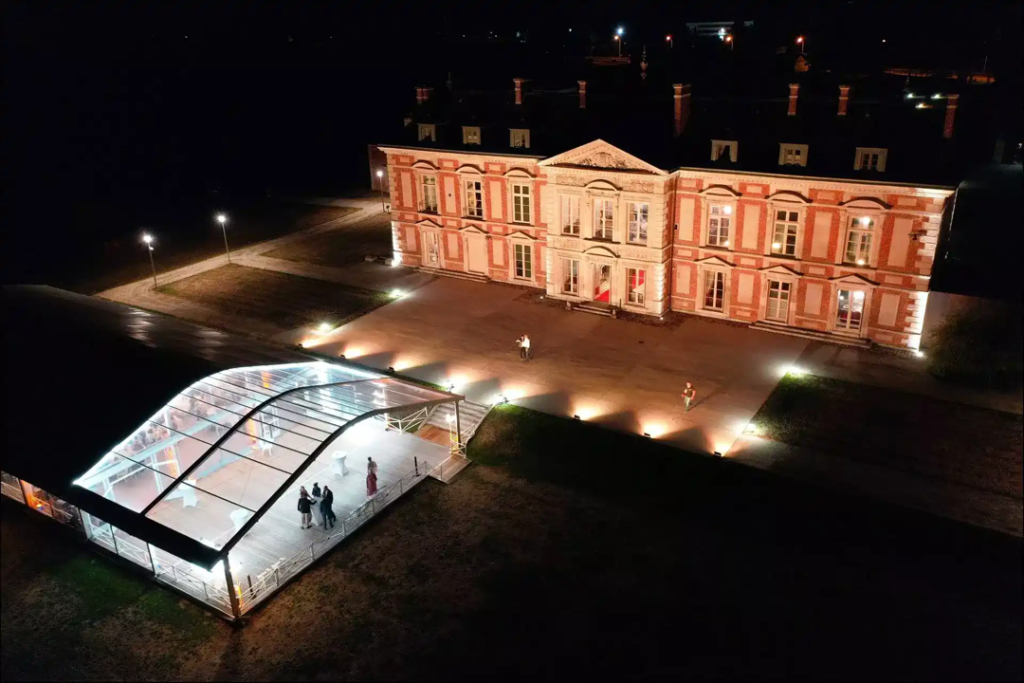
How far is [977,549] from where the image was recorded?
21.6m

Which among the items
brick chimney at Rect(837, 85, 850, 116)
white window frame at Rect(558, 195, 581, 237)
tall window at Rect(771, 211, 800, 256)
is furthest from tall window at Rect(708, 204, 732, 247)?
brick chimney at Rect(837, 85, 850, 116)

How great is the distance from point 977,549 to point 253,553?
→ 21458mm

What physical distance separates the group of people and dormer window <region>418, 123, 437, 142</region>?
86.5 feet

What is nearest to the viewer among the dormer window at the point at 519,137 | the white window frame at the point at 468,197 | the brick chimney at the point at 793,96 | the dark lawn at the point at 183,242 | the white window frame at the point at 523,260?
the brick chimney at the point at 793,96

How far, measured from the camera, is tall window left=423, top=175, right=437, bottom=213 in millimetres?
44875

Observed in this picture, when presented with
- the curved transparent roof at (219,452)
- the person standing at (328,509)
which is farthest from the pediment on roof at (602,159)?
the person standing at (328,509)

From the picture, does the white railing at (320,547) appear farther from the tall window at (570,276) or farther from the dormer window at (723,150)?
the dormer window at (723,150)

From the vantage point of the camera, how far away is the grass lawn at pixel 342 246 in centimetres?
5044

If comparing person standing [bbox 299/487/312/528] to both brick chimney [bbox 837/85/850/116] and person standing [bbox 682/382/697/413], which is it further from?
brick chimney [bbox 837/85/850/116]

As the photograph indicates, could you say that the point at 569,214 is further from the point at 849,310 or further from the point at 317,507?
the point at 317,507

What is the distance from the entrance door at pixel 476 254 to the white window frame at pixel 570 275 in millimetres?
5940

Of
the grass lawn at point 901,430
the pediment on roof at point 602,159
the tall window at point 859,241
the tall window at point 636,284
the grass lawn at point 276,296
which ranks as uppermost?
the pediment on roof at point 602,159

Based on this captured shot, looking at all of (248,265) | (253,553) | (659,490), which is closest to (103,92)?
(248,265)

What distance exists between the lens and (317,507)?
77.7 ft
